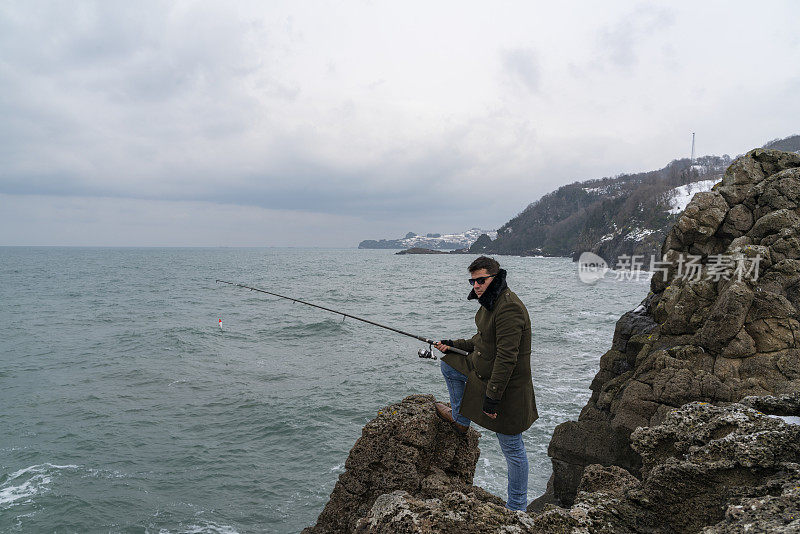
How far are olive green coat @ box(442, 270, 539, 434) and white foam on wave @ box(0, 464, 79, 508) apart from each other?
31.4 feet

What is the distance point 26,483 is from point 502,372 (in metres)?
10.7

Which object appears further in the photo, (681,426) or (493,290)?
(493,290)

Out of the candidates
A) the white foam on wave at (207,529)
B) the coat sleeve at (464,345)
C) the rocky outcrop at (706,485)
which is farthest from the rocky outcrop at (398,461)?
the white foam on wave at (207,529)

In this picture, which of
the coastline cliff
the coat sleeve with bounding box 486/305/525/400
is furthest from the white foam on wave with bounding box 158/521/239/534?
the coat sleeve with bounding box 486/305/525/400

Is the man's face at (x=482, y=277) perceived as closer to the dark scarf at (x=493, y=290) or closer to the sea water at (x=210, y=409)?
the dark scarf at (x=493, y=290)

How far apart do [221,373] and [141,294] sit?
108 feet

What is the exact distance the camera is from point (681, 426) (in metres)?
3.59

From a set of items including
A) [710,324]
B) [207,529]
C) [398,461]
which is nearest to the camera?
[398,461]

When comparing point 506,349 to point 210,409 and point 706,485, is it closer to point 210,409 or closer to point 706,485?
point 706,485

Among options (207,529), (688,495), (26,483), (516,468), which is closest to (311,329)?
(26,483)

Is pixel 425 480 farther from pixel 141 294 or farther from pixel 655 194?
pixel 655 194

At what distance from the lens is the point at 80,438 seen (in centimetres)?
1118

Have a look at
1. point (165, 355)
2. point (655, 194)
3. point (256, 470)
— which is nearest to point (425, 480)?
point (256, 470)

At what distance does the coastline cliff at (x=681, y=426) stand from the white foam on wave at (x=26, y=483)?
24.9 ft
